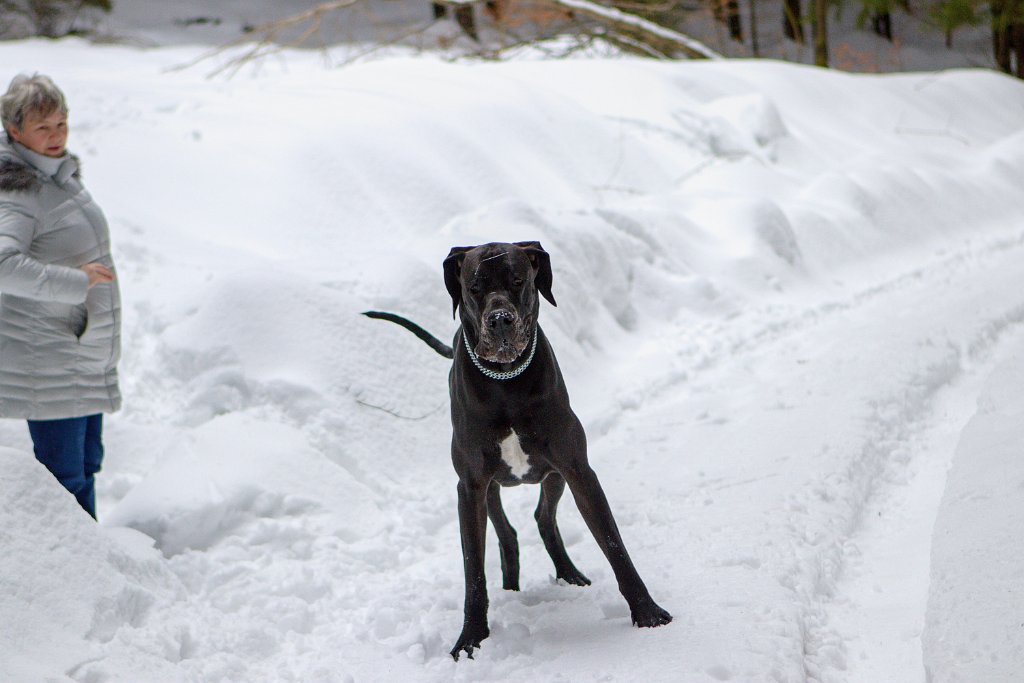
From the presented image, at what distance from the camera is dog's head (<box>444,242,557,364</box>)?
2471 millimetres

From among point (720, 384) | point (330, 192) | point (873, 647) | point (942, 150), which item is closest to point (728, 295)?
point (720, 384)

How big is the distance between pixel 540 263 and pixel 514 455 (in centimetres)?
56

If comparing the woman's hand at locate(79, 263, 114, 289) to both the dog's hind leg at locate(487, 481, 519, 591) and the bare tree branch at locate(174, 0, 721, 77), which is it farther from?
the bare tree branch at locate(174, 0, 721, 77)

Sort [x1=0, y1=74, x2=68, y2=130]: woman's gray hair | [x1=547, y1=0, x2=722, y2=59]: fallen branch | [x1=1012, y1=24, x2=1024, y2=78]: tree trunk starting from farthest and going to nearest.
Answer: [x1=1012, y1=24, x2=1024, y2=78]: tree trunk
[x1=547, y1=0, x2=722, y2=59]: fallen branch
[x1=0, y1=74, x2=68, y2=130]: woman's gray hair

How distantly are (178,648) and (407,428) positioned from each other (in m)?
1.80

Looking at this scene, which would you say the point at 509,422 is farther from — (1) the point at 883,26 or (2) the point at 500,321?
(1) the point at 883,26

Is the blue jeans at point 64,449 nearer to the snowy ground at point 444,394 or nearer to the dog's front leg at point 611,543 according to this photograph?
the snowy ground at point 444,394

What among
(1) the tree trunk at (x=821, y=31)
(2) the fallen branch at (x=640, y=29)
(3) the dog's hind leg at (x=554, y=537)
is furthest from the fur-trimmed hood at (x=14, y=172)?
(1) the tree trunk at (x=821, y=31)

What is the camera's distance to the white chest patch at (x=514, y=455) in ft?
8.75

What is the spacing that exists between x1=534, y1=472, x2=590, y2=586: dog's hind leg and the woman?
1565mm

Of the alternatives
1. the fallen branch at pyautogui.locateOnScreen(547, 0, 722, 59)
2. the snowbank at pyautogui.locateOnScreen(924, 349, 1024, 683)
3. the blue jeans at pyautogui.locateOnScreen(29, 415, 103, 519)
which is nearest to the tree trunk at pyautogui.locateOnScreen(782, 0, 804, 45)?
the fallen branch at pyautogui.locateOnScreen(547, 0, 722, 59)

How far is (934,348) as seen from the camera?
518 cm

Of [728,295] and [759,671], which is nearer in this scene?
[759,671]

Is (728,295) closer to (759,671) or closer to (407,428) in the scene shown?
(407,428)
